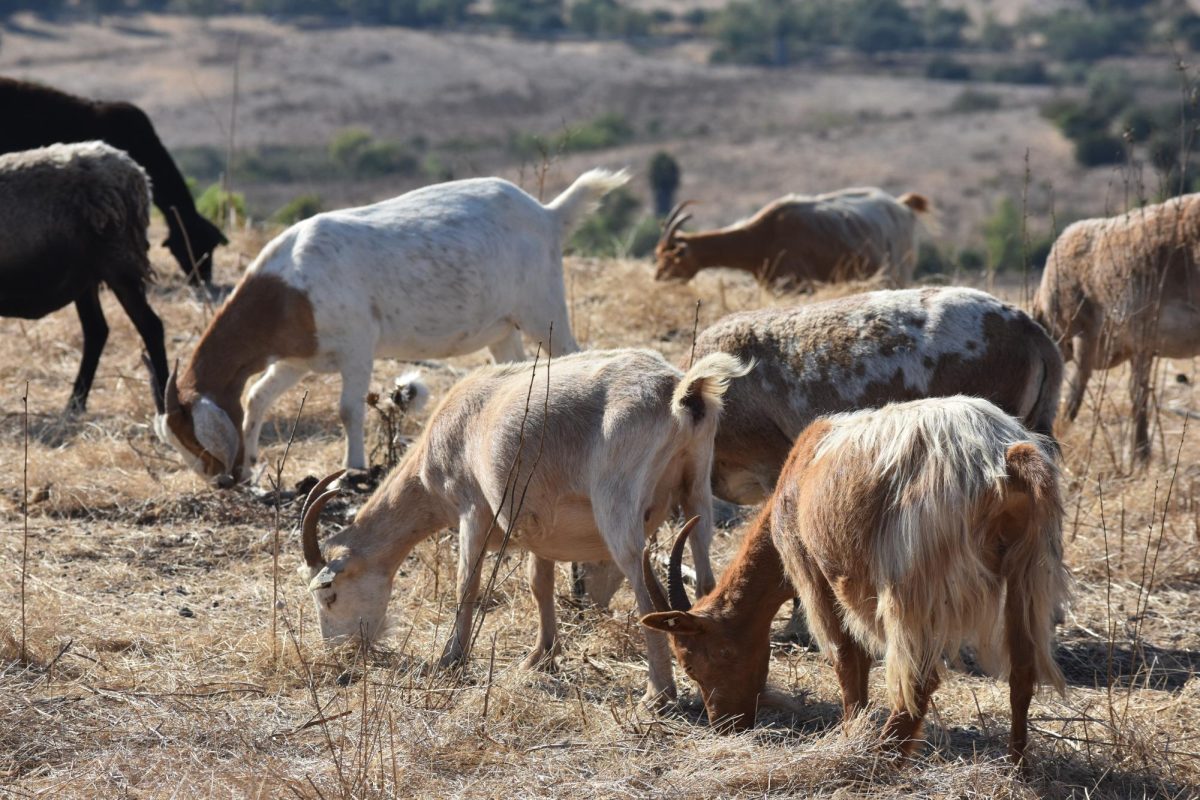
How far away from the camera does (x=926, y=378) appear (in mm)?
5969

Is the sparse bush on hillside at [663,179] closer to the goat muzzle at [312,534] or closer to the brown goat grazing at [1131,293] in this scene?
the brown goat grazing at [1131,293]

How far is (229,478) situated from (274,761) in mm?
3103

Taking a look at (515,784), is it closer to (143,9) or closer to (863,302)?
(863,302)

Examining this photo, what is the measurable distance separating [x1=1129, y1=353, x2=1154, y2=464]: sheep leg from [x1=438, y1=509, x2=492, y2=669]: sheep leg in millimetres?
4001

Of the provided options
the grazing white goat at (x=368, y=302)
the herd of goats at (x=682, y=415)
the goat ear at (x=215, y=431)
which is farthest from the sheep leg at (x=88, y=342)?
the goat ear at (x=215, y=431)

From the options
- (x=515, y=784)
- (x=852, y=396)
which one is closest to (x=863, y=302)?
(x=852, y=396)

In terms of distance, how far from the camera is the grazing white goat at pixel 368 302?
7.49 meters

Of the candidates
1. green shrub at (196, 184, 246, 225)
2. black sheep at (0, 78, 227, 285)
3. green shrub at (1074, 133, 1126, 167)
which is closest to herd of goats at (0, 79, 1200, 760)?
black sheep at (0, 78, 227, 285)

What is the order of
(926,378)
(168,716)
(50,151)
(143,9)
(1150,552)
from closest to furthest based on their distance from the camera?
(168,716)
(926,378)
(1150,552)
(50,151)
(143,9)

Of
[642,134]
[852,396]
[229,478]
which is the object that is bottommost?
[642,134]

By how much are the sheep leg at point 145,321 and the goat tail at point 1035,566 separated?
5644 mm

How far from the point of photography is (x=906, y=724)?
15.0 ft

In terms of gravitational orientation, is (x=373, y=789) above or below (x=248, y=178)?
above

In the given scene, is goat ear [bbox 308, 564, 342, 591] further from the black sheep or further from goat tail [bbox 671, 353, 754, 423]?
the black sheep
